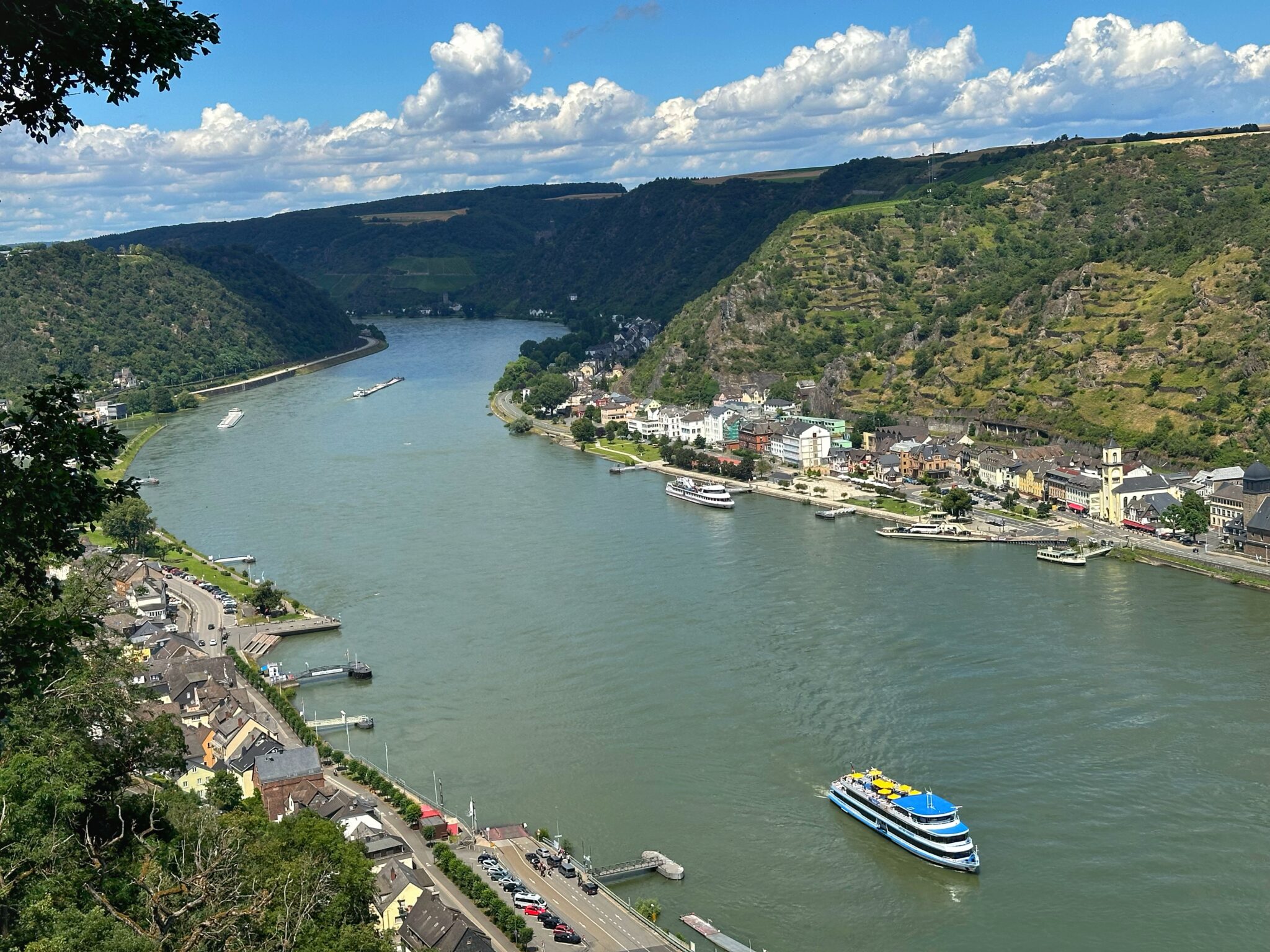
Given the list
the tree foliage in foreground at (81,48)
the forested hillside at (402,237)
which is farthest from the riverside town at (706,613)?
the forested hillside at (402,237)

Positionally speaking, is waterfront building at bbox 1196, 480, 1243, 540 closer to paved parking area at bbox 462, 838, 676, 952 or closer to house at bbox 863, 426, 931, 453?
house at bbox 863, 426, 931, 453

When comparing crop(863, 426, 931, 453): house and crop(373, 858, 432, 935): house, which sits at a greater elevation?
crop(373, 858, 432, 935): house

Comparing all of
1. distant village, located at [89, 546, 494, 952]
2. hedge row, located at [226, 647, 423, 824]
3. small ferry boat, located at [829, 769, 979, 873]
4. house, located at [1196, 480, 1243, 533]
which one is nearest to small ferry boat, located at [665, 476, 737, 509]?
house, located at [1196, 480, 1243, 533]

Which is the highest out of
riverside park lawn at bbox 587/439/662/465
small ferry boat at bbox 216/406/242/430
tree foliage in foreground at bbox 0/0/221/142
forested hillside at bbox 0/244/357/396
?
tree foliage in foreground at bbox 0/0/221/142

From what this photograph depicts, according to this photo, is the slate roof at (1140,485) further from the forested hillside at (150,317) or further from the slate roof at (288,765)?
the forested hillside at (150,317)

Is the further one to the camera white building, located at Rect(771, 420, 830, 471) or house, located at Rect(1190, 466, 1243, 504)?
white building, located at Rect(771, 420, 830, 471)
